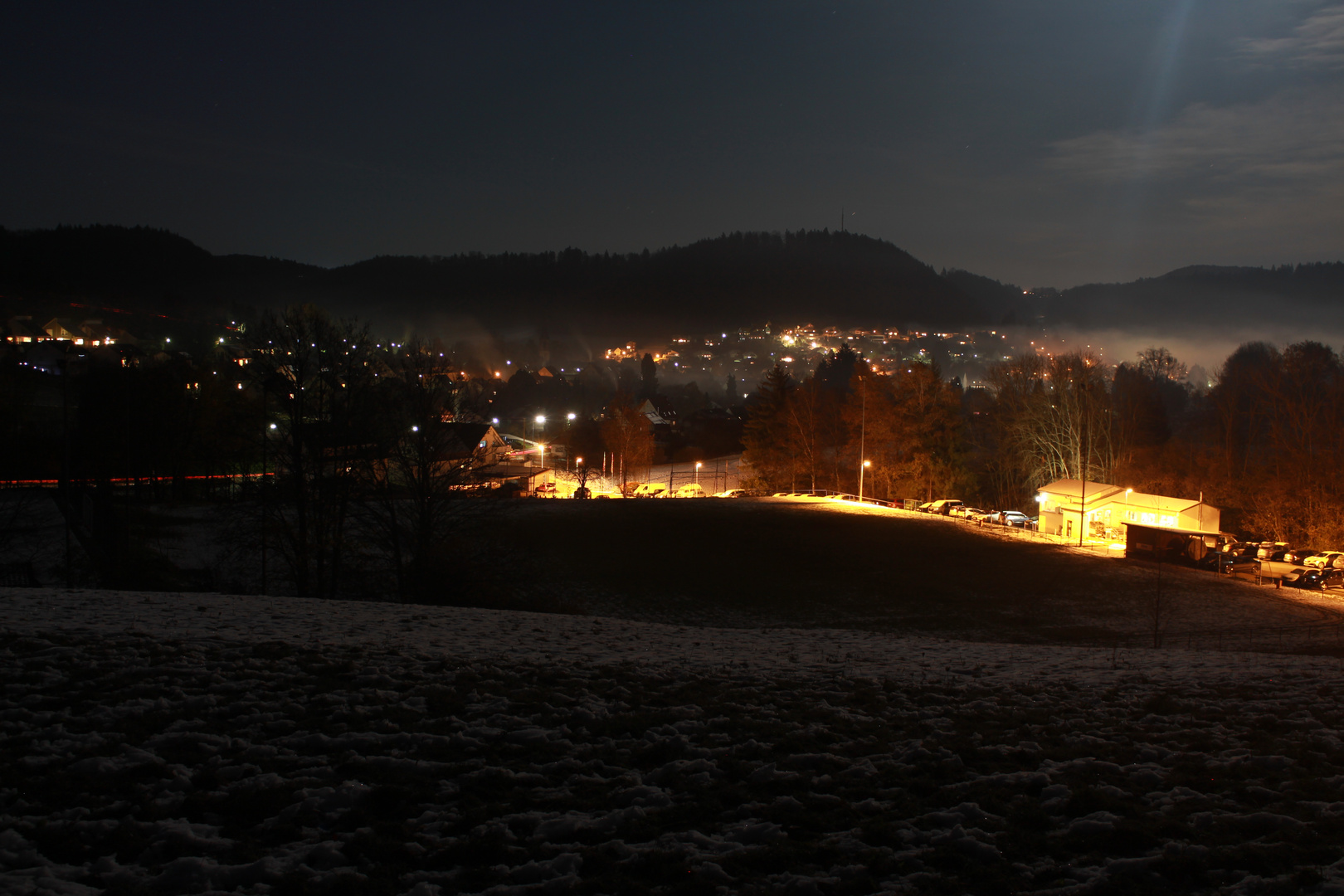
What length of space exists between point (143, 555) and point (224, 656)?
15.9m

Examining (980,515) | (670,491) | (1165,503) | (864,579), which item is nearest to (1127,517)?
(1165,503)

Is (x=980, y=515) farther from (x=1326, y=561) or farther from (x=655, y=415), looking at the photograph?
(x=655, y=415)

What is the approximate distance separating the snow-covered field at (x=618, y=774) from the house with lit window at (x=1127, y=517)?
26599 mm

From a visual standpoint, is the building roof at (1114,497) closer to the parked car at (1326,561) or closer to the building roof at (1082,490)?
the building roof at (1082,490)

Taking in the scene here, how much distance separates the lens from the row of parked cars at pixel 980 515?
4197cm

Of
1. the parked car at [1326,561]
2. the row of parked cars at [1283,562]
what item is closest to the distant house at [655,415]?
the row of parked cars at [1283,562]

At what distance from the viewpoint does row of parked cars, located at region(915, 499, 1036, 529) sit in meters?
42.0

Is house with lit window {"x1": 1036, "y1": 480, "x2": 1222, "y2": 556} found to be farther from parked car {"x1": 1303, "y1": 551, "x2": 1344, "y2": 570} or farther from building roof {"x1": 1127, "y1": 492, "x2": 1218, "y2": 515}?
parked car {"x1": 1303, "y1": 551, "x2": 1344, "y2": 570}

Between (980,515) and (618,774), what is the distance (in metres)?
→ 42.3

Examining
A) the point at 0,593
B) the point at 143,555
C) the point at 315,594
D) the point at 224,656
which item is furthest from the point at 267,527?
the point at 224,656

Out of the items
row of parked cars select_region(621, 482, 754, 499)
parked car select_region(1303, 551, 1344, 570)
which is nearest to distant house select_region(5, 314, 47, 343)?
row of parked cars select_region(621, 482, 754, 499)

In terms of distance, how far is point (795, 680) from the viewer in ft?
30.0

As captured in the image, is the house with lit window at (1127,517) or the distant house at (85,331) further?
the distant house at (85,331)

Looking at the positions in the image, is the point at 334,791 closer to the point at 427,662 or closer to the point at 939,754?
the point at 427,662
